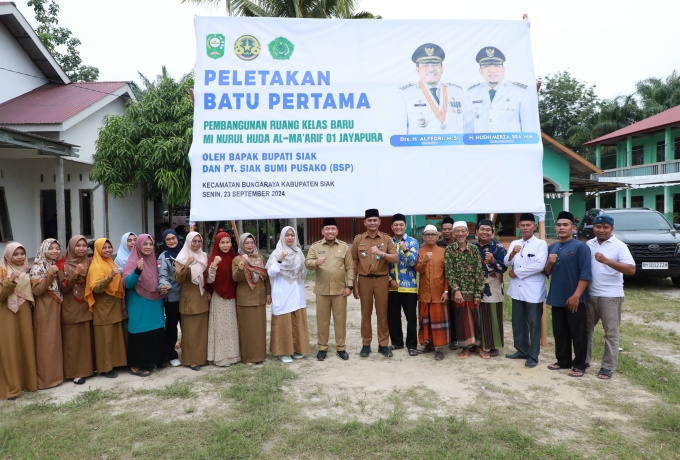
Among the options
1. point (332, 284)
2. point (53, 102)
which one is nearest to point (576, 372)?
point (332, 284)

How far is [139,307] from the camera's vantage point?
4344 mm

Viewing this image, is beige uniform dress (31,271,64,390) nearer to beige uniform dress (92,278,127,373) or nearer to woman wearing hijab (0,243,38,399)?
woman wearing hijab (0,243,38,399)

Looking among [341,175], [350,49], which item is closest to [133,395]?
[341,175]

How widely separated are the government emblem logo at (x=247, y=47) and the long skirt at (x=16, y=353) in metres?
3.20

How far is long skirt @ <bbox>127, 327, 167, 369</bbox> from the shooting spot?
4387 millimetres

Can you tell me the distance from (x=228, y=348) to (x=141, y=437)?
4.91ft

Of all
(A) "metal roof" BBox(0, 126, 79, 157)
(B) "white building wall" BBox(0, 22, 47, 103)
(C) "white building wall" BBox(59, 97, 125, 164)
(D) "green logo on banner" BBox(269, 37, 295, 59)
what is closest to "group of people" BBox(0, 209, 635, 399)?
(D) "green logo on banner" BBox(269, 37, 295, 59)

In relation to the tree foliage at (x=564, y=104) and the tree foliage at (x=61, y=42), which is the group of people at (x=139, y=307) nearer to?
the tree foliage at (x=61, y=42)

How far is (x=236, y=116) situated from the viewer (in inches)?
196

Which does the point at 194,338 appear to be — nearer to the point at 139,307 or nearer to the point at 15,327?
the point at 139,307

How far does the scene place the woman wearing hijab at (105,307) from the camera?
4.18 meters

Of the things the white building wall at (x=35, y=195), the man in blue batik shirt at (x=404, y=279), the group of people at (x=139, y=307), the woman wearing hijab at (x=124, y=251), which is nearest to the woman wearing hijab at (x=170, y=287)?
the group of people at (x=139, y=307)

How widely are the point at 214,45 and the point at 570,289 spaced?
172 inches

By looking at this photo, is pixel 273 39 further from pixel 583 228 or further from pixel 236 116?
pixel 583 228
